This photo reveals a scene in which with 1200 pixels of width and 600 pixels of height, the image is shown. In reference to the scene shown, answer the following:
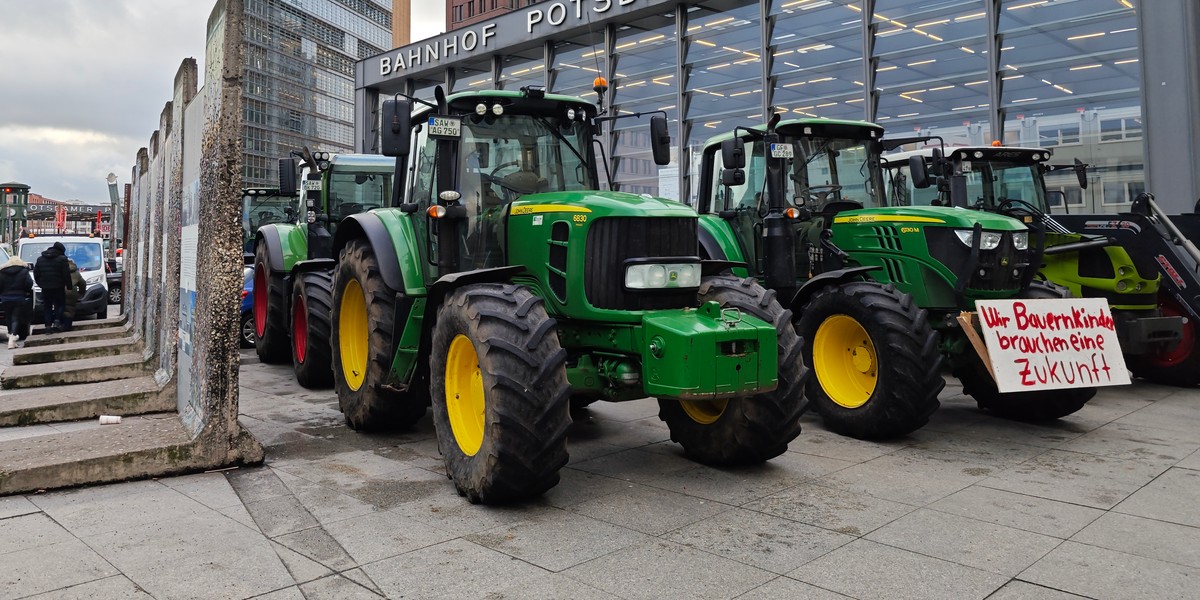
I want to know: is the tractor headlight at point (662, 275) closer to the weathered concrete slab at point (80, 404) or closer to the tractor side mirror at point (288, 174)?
the weathered concrete slab at point (80, 404)

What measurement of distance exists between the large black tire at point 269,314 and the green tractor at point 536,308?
3.95 meters

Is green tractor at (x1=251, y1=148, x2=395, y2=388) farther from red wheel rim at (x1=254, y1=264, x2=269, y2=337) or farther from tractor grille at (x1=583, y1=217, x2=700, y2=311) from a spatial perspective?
tractor grille at (x1=583, y1=217, x2=700, y2=311)

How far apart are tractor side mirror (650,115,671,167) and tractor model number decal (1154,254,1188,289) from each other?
6.06 meters

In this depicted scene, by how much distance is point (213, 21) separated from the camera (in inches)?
243

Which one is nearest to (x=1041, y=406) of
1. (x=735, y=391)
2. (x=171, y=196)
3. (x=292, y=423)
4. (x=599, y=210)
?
(x=735, y=391)

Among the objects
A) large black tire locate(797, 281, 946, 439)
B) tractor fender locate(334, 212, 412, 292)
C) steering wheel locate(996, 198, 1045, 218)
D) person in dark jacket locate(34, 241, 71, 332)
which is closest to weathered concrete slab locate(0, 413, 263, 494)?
tractor fender locate(334, 212, 412, 292)

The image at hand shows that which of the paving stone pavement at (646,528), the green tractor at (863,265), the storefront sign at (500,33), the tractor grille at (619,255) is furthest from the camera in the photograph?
the storefront sign at (500,33)

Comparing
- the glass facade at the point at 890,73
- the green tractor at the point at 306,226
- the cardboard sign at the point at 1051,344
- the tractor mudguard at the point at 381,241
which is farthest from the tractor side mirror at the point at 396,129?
the glass facade at the point at 890,73

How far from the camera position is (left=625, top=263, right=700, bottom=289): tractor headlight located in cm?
522

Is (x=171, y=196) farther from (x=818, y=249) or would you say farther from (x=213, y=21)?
(x=818, y=249)

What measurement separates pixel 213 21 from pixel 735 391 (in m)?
4.62

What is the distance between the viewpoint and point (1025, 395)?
749 centimetres

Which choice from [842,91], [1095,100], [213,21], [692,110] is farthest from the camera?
[692,110]

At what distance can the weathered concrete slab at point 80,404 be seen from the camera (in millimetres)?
7016
